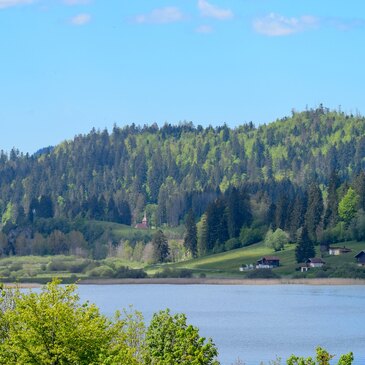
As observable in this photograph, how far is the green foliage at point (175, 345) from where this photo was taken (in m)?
40.9

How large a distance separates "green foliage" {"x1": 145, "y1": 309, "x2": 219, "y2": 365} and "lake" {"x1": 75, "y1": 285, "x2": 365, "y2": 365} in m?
38.5

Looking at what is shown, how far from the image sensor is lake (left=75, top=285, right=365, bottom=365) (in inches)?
3875

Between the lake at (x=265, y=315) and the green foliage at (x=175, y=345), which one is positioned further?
the lake at (x=265, y=315)

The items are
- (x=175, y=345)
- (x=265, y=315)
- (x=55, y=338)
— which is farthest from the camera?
(x=265, y=315)

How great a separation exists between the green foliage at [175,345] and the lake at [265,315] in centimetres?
3847

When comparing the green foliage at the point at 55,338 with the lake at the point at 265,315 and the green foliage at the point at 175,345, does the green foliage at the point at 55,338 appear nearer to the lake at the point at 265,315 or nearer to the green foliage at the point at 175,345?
the green foliage at the point at 175,345

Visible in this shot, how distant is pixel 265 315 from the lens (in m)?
137

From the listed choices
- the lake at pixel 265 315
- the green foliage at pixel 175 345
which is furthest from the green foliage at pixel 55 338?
Result: the lake at pixel 265 315

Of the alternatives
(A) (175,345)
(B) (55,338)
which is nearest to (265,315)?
(B) (55,338)

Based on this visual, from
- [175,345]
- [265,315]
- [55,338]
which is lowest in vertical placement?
[265,315]

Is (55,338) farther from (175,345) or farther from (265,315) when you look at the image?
(265,315)

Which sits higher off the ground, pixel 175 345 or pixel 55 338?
pixel 55 338

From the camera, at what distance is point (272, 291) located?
194 metres

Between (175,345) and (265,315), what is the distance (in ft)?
311
